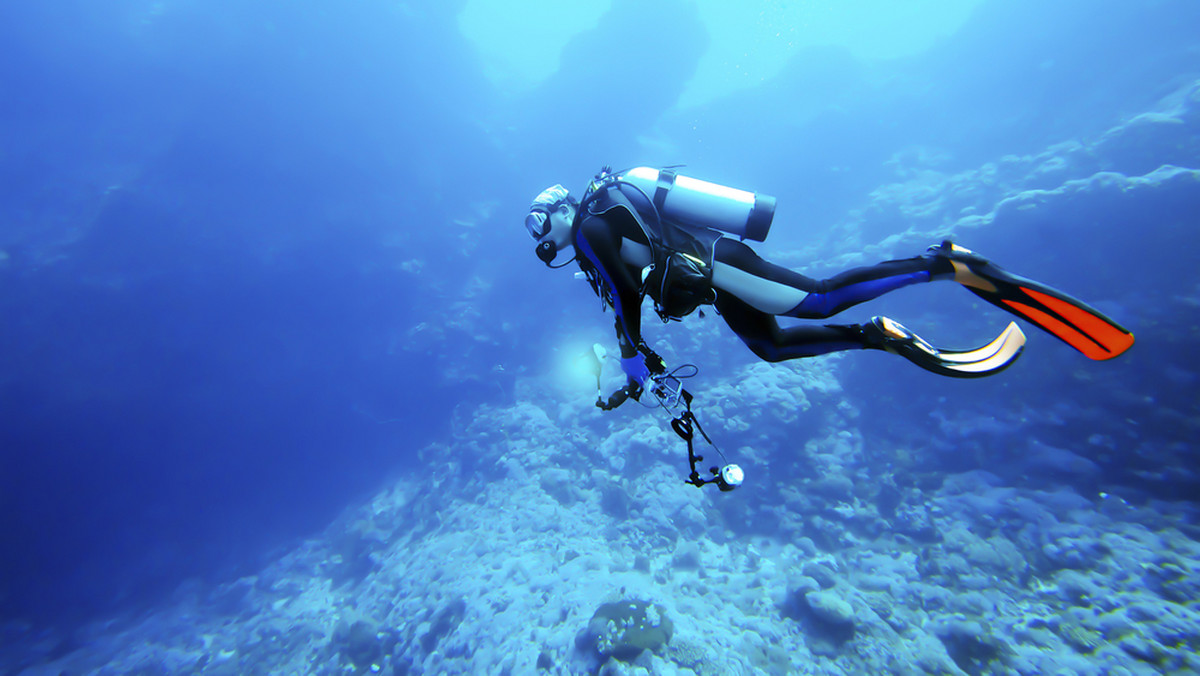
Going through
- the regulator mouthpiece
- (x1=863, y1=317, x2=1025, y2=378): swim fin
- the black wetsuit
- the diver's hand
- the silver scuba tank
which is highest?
the silver scuba tank

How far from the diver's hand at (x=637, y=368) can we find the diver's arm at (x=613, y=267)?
1.05 feet

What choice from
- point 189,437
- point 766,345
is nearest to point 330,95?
point 189,437

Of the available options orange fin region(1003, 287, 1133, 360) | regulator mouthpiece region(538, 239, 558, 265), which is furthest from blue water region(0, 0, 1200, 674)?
regulator mouthpiece region(538, 239, 558, 265)

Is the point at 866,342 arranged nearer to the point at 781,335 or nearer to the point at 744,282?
the point at 781,335

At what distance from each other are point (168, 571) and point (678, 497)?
28.0 meters

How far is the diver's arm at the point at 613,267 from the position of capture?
8.41 feet

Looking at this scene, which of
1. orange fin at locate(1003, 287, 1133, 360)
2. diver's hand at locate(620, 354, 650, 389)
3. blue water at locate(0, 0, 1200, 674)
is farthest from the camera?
blue water at locate(0, 0, 1200, 674)

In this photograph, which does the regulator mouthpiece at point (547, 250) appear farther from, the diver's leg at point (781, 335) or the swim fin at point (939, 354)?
the swim fin at point (939, 354)

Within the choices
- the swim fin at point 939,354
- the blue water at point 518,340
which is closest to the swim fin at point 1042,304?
the swim fin at point 939,354

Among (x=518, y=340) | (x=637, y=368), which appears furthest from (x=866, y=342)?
(x=518, y=340)

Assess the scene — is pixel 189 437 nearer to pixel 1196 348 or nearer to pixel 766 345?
pixel 766 345

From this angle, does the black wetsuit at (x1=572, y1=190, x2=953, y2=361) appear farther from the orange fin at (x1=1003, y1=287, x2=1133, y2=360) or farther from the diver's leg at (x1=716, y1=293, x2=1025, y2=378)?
the orange fin at (x1=1003, y1=287, x2=1133, y2=360)

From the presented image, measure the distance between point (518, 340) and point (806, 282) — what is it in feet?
73.1

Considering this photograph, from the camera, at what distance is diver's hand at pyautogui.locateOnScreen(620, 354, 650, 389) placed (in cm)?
303
